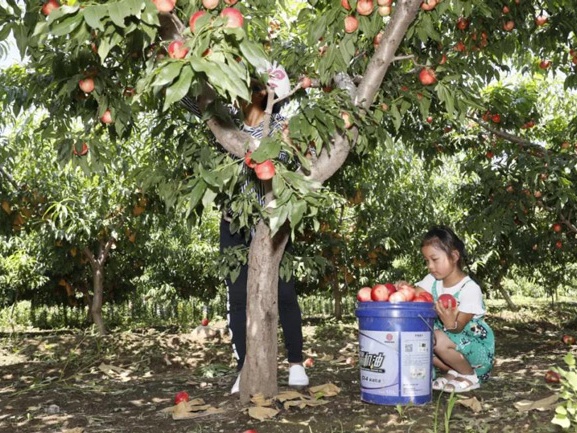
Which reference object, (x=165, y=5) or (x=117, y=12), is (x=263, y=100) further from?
(x=117, y=12)

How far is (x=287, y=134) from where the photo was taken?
2848 mm

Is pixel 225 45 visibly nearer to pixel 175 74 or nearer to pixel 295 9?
pixel 175 74

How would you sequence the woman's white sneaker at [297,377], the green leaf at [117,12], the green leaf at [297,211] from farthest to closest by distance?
1. the woman's white sneaker at [297,377]
2. the green leaf at [297,211]
3. the green leaf at [117,12]

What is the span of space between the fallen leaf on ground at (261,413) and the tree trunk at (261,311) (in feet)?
0.69

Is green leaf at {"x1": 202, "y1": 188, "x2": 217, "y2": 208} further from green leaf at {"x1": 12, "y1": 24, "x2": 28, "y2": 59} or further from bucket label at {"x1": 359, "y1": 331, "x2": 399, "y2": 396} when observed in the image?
bucket label at {"x1": 359, "y1": 331, "x2": 399, "y2": 396}

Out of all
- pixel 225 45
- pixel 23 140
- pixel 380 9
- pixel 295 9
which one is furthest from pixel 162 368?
pixel 225 45

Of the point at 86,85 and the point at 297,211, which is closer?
the point at 297,211

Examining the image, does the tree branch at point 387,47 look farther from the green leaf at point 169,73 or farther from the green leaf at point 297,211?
the green leaf at point 169,73

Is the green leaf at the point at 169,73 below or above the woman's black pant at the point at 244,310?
above

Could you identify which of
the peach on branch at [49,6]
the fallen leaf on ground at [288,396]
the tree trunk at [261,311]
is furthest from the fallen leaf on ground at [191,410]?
the peach on branch at [49,6]

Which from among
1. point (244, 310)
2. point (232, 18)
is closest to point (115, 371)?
point (244, 310)

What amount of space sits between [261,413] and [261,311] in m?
0.50

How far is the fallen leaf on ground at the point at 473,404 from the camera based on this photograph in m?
2.95

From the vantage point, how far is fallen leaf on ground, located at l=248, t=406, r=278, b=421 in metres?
2.88
